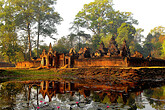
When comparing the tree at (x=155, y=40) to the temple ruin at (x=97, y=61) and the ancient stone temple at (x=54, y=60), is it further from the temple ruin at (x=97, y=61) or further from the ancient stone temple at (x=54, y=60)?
the ancient stone temple at (x=54, y=60)

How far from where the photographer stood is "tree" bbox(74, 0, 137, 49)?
6135cm

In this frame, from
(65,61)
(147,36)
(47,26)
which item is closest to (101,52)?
(65,61)

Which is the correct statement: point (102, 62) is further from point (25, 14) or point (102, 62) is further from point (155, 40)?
point (155, 40)

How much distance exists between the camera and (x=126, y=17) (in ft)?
219

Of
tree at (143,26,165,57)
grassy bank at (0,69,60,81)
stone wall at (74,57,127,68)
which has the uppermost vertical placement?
tree at (143,26,165,57)

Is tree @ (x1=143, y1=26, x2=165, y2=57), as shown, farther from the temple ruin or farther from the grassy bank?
the grassy bank

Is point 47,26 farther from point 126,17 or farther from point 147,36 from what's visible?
point 147,36

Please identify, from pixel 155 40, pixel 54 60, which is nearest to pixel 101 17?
pixel 155 40

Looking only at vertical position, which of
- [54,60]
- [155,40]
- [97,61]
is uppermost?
[155,40]

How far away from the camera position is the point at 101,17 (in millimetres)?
64125

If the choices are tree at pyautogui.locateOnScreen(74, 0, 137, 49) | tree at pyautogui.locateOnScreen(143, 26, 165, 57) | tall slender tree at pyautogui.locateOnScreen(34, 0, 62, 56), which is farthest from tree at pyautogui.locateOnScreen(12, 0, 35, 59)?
tree at pyautogui.locateOnScreen(143, 26, 165, 57)

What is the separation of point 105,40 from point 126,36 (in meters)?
6.59

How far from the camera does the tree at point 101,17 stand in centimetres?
6135

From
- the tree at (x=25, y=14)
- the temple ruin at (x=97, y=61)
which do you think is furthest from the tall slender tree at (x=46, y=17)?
the temple ruin at (x=97, y=61)
